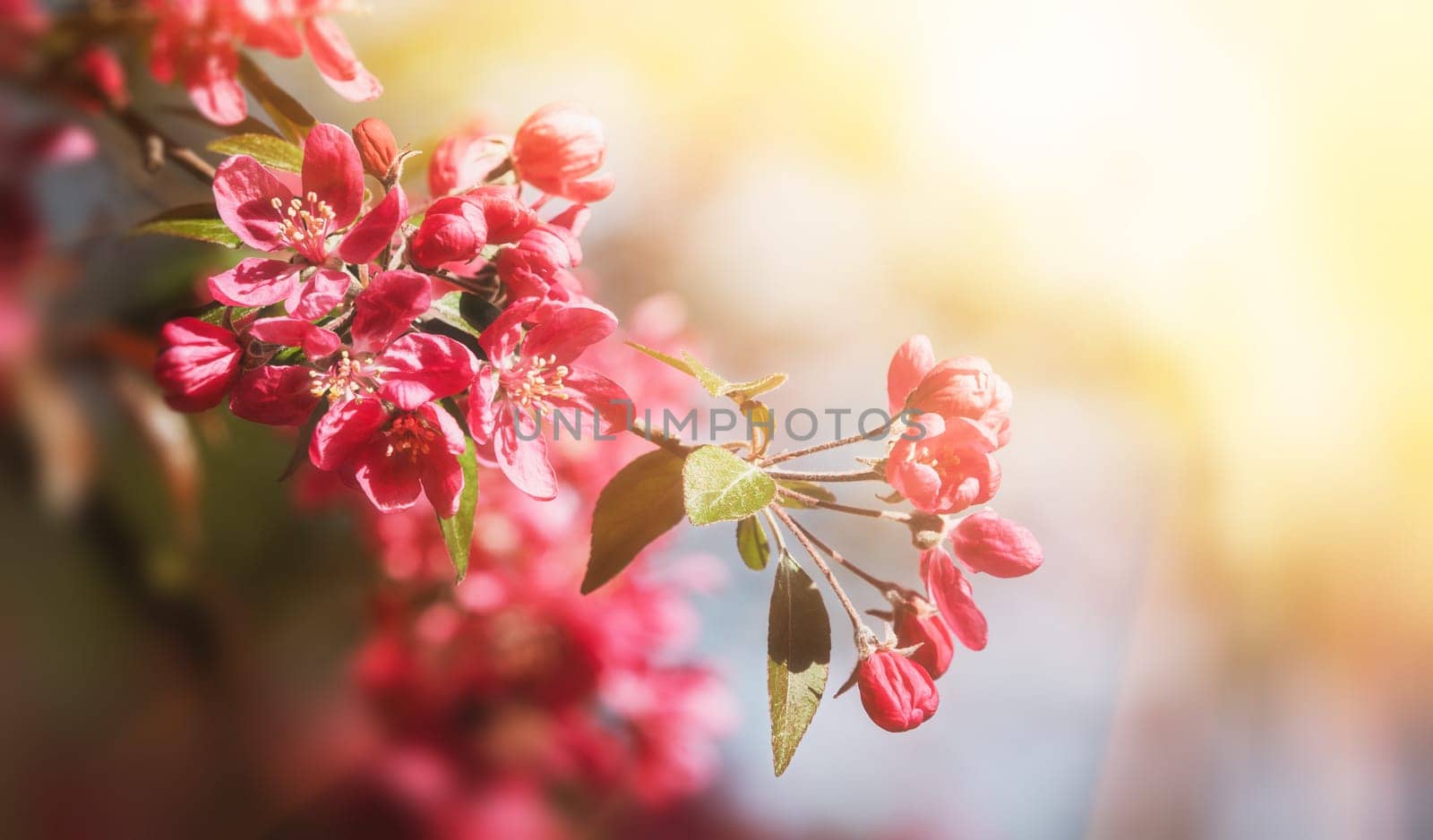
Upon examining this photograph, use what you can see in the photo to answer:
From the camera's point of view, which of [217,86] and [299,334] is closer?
[299,334]

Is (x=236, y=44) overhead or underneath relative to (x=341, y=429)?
overhead

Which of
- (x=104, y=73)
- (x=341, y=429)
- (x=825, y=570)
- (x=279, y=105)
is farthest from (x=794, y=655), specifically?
(x=104, y=73)

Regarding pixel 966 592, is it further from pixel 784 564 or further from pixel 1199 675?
pixel 1199 675

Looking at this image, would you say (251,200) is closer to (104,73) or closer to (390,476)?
(390,476)

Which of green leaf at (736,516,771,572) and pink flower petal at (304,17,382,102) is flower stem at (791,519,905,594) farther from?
pink flower petal at (304,17,382,102)

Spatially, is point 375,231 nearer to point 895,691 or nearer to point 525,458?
point 525,458

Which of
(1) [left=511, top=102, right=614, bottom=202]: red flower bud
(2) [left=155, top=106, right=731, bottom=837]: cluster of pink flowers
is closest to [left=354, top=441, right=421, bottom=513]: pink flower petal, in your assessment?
(2) [left=155, top=106, right=731, bottom=837]: cluster of pink flowers
